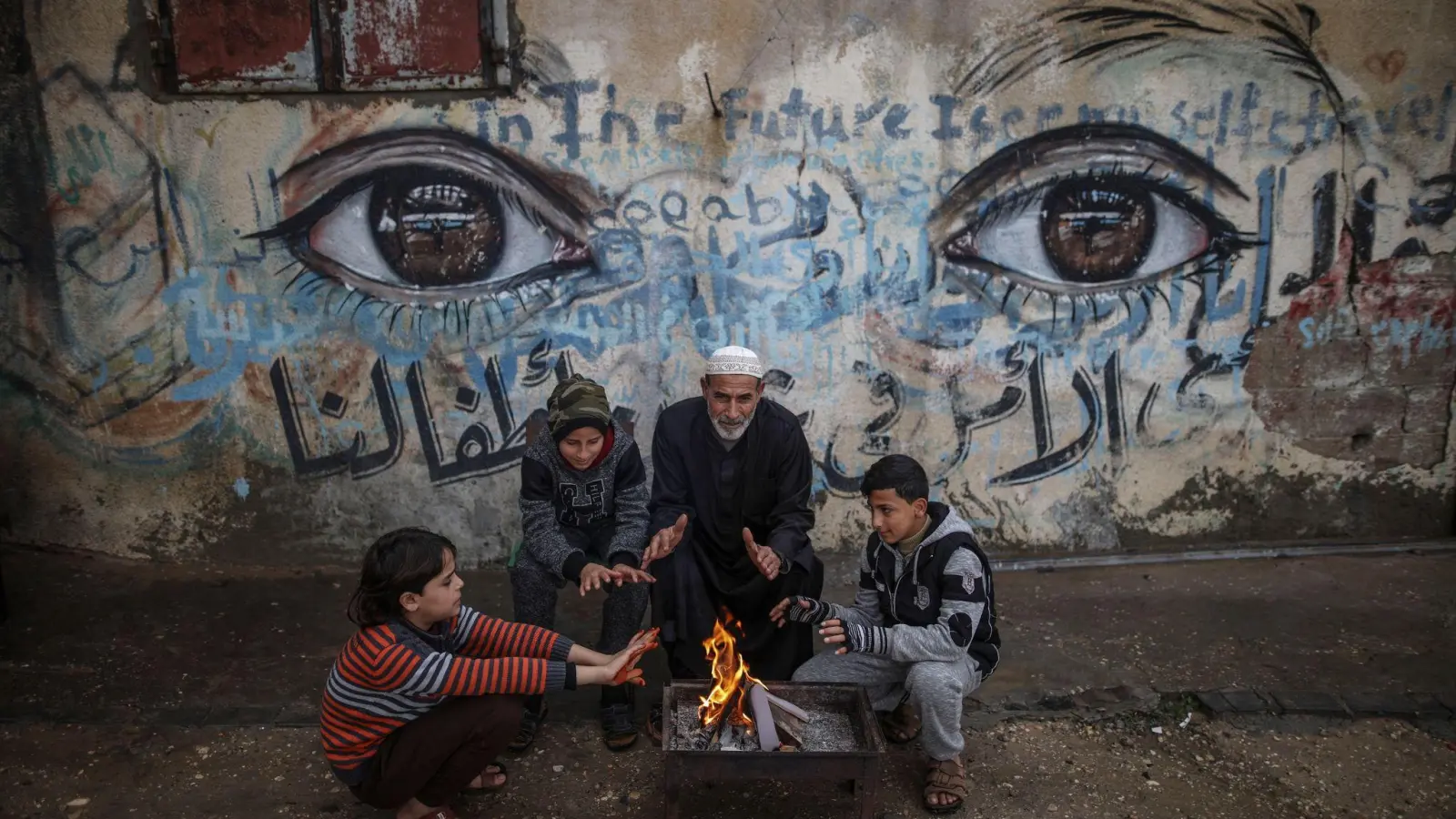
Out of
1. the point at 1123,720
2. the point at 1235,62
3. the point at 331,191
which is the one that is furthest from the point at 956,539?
the point at 331,191

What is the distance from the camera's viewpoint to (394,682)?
279 cm

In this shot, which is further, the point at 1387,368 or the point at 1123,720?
the point at 1387,368

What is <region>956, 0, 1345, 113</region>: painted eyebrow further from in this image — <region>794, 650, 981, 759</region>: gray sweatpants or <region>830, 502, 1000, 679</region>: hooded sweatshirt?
<region>794, 650, 981, 759</region>: gray sweatpants

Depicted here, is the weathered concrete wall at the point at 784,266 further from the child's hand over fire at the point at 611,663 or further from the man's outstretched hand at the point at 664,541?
the child's hand over fire at the point at 611,663

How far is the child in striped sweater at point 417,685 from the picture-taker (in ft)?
9.21

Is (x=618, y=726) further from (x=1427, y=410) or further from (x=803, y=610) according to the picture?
(x=1427, y=410)

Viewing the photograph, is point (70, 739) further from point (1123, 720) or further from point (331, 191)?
point (1123, 720)

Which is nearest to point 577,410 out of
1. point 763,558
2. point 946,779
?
point 763,558

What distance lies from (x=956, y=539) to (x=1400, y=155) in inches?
140

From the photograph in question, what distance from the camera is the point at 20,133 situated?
4.68 m

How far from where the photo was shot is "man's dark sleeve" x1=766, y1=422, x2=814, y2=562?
148 inches

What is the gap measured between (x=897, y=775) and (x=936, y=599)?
0.67 metres

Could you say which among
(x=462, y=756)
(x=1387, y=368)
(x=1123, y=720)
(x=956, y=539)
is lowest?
(x=1123, y=720)

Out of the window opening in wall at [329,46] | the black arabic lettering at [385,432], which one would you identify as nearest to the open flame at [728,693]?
the black arabic lettering at [385,432]
